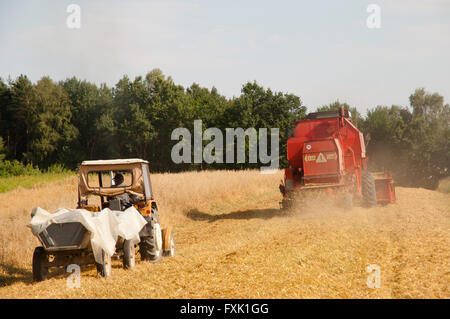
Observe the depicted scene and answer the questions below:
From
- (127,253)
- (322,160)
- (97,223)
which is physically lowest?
(127,253)

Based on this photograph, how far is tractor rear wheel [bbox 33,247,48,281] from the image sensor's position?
7.71 m

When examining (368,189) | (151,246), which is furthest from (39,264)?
(368,189)

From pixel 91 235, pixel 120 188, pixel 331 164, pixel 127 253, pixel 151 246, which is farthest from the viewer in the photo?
pixel 331 164

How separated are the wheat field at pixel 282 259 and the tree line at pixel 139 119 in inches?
1209

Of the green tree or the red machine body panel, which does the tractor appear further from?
the green tree

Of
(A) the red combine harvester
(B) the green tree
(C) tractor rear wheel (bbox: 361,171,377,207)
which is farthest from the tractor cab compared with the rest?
→ (B) the green tree

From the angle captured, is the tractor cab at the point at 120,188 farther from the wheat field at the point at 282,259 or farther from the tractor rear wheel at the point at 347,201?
the tractor rear wheel at the point at 347,201

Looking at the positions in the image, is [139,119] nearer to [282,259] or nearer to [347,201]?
[347,201]

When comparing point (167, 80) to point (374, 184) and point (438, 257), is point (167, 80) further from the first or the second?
point (438, 257)

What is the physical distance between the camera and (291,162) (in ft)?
50.0

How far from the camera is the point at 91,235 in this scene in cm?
737

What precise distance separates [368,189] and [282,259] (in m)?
8.09

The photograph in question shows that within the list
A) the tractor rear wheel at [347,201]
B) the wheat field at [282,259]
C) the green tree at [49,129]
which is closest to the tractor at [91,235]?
the wheat field at [282,259]

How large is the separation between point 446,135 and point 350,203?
34.1 m
